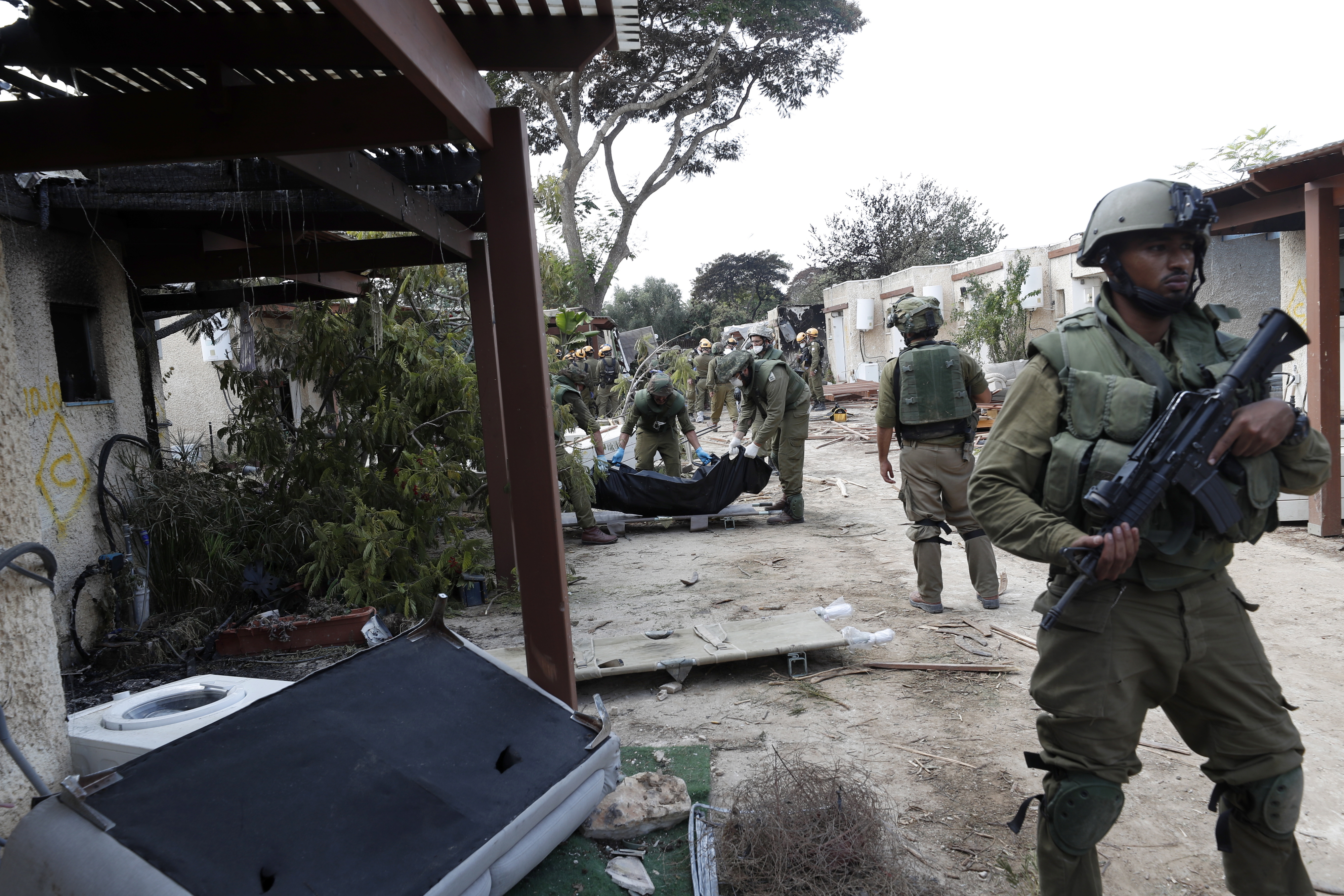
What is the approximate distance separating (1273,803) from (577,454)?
205 inches

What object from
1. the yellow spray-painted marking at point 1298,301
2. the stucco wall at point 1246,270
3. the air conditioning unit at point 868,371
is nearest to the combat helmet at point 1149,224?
the yellow spray-painted marking at point 1298,301

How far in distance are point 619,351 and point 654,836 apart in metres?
19.2

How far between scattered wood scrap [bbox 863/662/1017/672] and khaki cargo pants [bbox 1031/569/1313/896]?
2099 mm

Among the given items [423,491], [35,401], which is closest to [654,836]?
[423,491]

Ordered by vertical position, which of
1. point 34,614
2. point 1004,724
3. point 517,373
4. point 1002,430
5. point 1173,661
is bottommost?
point 1004,724

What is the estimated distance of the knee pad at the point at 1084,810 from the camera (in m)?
2.01

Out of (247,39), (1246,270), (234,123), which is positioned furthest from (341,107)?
(1246,270)

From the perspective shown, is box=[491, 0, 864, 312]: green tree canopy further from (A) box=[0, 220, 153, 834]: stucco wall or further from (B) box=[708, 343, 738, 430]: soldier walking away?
(A) box=[0, 220, 153, 834]: stucco wall

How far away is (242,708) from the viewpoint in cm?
229

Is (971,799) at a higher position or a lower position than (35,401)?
lower

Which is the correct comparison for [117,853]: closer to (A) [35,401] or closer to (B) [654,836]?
(B) [654,836]

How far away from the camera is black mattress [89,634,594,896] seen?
185 centimetres

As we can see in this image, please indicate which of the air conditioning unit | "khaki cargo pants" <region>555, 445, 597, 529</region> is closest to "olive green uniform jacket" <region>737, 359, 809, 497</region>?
"khaki cargo pants" <region>555, 445, 597, 529</region>

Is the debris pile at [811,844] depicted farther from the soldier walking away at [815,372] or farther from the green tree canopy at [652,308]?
the green tree canopy at [652,308]
